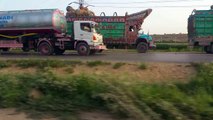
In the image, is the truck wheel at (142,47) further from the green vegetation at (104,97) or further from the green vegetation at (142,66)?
the green vegetation at (104,97)

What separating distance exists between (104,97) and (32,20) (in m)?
19.1

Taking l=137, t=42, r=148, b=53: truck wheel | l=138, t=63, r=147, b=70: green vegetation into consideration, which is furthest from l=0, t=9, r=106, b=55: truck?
l=138, t=63, r=147, b=70: green vegetation

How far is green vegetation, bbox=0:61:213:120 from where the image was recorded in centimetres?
695

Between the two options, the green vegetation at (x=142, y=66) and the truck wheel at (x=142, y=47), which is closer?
the green vegetation at (x=142, y=66)

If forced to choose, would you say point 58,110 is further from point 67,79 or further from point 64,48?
point 64,48

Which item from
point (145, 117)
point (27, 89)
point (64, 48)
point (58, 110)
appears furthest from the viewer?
point (64, 48)

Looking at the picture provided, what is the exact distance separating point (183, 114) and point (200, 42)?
890 inches

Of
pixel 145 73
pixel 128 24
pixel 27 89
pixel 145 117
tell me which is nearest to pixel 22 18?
pixel 128 24

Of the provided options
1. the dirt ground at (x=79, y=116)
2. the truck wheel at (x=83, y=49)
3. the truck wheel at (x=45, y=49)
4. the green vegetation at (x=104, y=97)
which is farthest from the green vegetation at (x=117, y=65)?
the dirt ground at (x=79, y=116)

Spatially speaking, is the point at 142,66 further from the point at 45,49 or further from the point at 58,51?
the point at 58,51

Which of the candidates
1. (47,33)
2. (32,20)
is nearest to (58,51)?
(47,33)

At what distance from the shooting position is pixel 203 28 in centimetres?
2864

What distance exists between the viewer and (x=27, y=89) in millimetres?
8383

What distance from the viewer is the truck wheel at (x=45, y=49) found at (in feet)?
83.1
